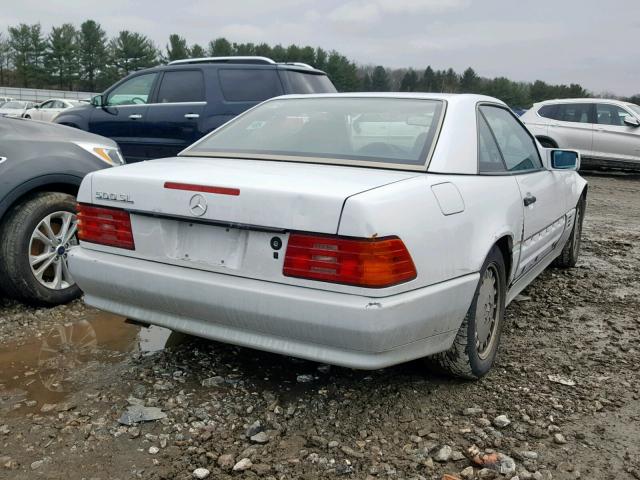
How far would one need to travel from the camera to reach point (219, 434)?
252 centimetres

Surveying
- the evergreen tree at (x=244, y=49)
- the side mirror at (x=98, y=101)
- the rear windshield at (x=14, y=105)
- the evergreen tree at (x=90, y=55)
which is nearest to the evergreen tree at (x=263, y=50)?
the evergreen tree at (x=244, y=49)

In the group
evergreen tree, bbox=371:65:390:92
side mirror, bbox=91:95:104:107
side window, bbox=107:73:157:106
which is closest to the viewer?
side window, bbox=107:73:157:106

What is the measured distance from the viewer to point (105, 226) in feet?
9.29

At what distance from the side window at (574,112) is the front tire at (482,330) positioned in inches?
454

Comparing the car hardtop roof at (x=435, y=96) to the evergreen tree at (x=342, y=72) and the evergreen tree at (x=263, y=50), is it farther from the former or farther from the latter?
the evergreen tree at (x=263, y=50)

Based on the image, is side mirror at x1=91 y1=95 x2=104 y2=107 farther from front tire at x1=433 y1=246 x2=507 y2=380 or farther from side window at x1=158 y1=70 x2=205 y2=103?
front tire at x1=433 y1=246 x2=507 y2=380

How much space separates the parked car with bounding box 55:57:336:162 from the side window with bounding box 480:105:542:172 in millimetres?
4327

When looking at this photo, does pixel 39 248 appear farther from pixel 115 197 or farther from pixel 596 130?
pixel 596 130

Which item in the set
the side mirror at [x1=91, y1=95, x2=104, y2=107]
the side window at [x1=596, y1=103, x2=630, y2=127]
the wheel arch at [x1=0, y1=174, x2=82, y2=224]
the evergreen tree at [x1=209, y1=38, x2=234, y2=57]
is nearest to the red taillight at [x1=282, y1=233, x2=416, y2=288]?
the wheel arch at [x1=0, y1=174, x2=82, y2=224]

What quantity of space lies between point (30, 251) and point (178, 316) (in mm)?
1714

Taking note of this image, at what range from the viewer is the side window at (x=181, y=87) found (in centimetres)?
787

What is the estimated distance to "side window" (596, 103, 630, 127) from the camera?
13.0 metres

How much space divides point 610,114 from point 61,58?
77223mm

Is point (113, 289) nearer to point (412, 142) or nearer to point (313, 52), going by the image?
point (412, 142)
